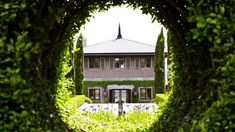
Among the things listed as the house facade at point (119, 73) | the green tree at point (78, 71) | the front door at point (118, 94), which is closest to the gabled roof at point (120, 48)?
the house facade at point (119, 73)

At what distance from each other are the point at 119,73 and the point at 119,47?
2659mm

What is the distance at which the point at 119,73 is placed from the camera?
3909 cm

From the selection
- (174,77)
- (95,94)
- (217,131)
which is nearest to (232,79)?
(217,131)

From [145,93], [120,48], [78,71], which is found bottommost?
[145,93]

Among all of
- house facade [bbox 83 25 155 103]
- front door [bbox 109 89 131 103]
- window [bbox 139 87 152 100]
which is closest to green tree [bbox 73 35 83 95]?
house facade [bbox 83 25 155 103]

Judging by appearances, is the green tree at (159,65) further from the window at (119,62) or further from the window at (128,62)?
the window at (119,62)

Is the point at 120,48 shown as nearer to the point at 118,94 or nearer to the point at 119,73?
the point at 119,73

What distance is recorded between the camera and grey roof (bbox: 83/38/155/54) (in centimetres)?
3850

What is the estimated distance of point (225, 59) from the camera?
11.3ft

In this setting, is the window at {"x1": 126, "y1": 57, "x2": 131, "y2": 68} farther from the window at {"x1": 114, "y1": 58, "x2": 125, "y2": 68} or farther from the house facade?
the window at {"x1": 114, "y1": 58, "x2": 125, "y2": 68}

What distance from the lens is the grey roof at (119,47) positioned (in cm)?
3850

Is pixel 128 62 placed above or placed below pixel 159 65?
below

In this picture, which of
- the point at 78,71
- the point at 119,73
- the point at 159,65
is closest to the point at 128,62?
the point at 119,73

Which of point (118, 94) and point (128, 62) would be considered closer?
point (118, 94)
